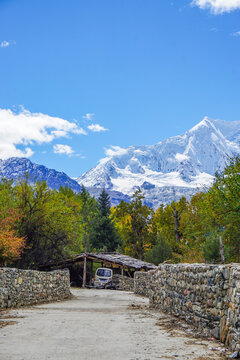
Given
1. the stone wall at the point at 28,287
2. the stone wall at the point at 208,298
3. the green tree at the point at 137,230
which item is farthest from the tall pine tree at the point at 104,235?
the stone wall at the point at 208,298

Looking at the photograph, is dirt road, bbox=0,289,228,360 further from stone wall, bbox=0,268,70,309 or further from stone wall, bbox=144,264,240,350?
stone wall, bbox=0,268,70,309

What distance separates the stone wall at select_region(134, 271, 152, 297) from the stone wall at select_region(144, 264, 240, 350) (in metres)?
15.2

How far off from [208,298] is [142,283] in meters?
21.1

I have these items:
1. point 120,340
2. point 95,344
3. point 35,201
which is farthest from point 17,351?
point 35,201

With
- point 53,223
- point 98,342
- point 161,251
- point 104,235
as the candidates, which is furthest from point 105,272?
point 98,342

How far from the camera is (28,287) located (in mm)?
16500

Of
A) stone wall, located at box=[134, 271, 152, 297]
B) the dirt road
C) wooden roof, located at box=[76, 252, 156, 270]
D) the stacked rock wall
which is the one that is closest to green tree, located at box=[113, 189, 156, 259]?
wooden roof, located at box=[76, 252, 156, 270]

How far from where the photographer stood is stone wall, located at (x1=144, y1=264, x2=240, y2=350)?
670cm

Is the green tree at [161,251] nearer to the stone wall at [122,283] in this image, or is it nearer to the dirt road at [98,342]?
the stone wall at [122,283]

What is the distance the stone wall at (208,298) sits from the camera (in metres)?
6.70

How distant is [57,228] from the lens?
97.5 ft

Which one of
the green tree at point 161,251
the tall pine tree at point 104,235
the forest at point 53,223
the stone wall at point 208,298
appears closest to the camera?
the stone wall at point 208,298

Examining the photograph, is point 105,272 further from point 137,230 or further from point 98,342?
point 98,342

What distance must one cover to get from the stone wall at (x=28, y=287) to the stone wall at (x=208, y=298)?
221 inches
